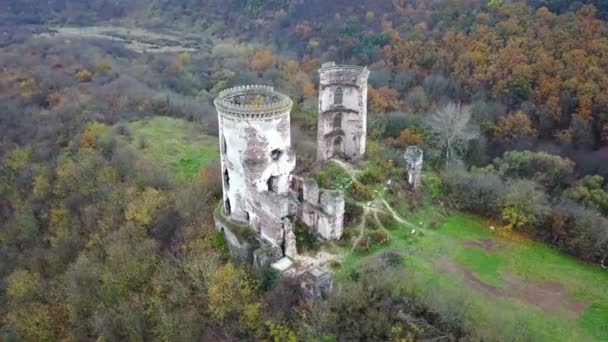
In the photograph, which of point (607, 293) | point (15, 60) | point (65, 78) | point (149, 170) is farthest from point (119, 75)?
point (607, 293)

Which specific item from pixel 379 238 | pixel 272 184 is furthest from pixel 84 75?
pixel 379 238

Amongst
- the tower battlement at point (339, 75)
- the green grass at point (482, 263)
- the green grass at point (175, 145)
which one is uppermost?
the tower battlement at point (339, 75)

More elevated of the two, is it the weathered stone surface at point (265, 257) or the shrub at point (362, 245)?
the shrub at point (362, 245)

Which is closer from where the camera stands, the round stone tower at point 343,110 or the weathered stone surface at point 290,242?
the weathered stone surface at point 290,242

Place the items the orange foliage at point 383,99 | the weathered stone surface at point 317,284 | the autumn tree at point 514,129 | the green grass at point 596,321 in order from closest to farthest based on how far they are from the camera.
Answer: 1. the green grass at point 596,321
2. the weathered stone surface at point 317,284
3. the autumn tree at point 514,129
4. the orange foliage at point 383,99

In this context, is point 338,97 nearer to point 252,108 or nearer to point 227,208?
point 252,108

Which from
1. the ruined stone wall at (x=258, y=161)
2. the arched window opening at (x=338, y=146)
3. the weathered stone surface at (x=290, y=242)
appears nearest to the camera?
the weathered stone surface at (x=290, y=242)

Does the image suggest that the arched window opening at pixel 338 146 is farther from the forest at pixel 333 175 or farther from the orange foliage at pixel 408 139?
the orange foliage at pixel 408 139

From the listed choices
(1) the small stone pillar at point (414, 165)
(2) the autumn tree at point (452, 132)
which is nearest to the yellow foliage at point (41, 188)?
(1) the small stone pillar at point (414, 165)
